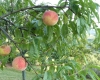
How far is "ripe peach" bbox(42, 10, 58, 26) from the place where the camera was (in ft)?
3.94

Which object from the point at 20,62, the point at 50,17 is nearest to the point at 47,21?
the point at 50,17

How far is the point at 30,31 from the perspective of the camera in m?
1.42

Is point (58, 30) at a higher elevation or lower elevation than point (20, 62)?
higher

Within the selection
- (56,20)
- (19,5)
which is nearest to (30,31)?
(56,20)

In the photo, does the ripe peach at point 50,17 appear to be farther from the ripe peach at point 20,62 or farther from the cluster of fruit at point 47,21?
the ripe peach at point 20,62

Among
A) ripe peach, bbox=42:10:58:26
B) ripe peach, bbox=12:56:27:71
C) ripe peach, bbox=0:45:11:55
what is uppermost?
ripe peach, bbox=42:10:58:26

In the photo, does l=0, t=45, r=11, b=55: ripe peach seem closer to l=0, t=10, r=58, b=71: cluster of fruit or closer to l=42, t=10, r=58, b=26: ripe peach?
l=0, t=10, r=58, b=71: cluster of fruit

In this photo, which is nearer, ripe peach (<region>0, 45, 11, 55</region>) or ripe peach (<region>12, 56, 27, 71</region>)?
ripe peach (<region>12, 56, 27, 71</region>)

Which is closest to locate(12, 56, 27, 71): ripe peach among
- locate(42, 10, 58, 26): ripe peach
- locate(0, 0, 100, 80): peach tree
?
locate(0, 0, 100, 80): peach tree

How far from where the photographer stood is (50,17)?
1.19m

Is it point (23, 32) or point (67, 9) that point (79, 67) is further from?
point (23, 32)

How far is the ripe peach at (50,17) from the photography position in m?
1.20

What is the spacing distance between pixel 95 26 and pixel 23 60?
38 cm

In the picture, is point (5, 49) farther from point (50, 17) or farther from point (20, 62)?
point (50, 17)
